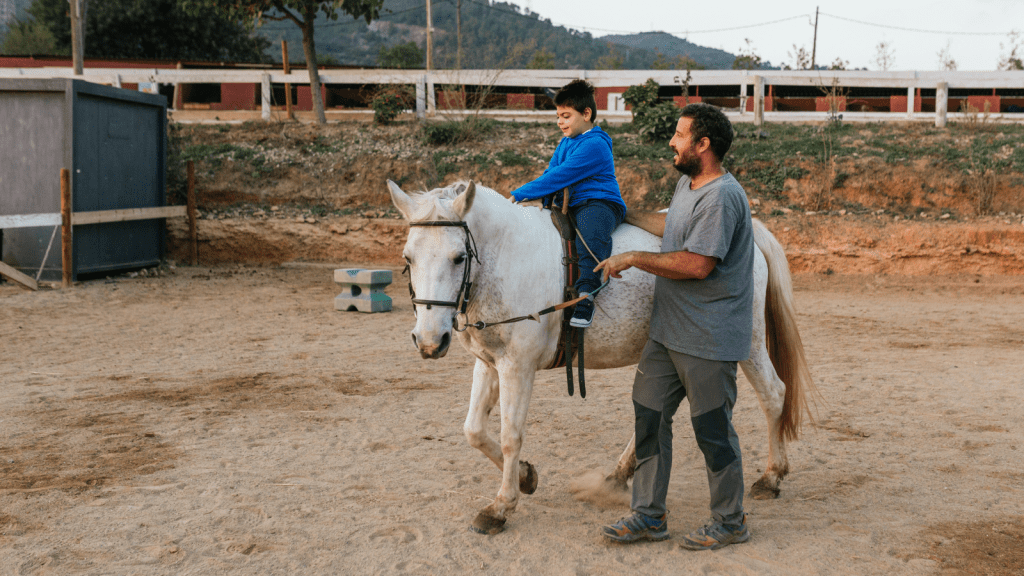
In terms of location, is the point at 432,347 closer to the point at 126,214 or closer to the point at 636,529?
the point at 636,529

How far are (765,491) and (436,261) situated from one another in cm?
238

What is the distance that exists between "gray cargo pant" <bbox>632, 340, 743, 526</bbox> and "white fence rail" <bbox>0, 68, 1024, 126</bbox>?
16596 mm

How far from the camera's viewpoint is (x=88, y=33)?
35688 millimetres

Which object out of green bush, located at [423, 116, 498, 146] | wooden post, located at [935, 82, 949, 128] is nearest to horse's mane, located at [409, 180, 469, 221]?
green bush, located at [423, 116, 498, 146]

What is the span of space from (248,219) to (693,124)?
Answer: 13738mm

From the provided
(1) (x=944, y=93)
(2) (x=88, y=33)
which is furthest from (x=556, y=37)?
(1) (x=944, y=93)

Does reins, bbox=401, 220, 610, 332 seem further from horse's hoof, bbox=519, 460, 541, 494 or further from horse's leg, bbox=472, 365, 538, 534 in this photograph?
horse's hoof, bbox=519, 460, 541, 494

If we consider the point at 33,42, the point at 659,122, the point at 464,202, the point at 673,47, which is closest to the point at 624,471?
the point at 464,202

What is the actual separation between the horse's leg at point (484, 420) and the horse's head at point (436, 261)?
67 cm

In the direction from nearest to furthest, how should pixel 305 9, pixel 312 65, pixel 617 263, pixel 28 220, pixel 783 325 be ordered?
pixel 617 263
pixel 783 325
pixel 28 220
pixel 305 9
pixel 312 65

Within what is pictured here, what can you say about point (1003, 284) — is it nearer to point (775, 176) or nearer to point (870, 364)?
point (775, 176)

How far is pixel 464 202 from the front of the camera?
3467mm

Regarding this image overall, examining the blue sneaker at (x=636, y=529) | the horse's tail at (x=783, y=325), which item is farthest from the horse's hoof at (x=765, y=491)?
the blue sneaker at (x=636, y=529)

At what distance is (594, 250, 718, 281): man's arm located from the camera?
3.31m
